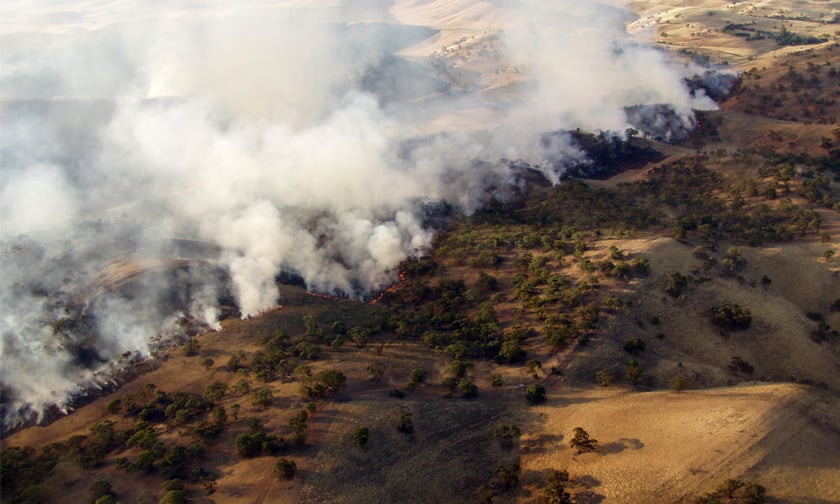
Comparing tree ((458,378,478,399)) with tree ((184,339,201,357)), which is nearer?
tree ((458,378,478,399))

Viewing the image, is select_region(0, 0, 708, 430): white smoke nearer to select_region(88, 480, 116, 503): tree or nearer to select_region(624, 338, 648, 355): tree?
select_region(88, 480, 116, 503): tree

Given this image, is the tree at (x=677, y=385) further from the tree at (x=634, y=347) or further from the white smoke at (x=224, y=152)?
the white smoke at (x=224, y=152)

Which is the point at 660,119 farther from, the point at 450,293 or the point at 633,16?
the point at 633,16

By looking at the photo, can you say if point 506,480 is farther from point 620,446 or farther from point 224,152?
point 224,152

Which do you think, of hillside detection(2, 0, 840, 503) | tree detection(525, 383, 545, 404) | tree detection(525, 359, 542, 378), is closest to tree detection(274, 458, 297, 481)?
hillside detection(2, 0, 840, 503)

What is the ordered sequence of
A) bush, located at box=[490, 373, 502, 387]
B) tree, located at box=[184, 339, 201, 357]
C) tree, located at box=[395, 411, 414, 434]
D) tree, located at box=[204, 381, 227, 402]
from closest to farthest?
tree, located at box=[395, 411, 414, 434]
tree, located at box=[204, 381, 227, 402]
bush, located at box=[490, 373, 502, 387]
tree, located at box=[184, 339, 201, 357]

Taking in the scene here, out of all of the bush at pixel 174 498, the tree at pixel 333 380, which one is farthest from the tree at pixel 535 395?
the bush at pixel 174 498

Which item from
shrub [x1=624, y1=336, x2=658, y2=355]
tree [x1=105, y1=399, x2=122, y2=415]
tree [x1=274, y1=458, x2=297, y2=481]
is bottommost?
shrub [x1=624, y1=336, x2=658, y2=355]
